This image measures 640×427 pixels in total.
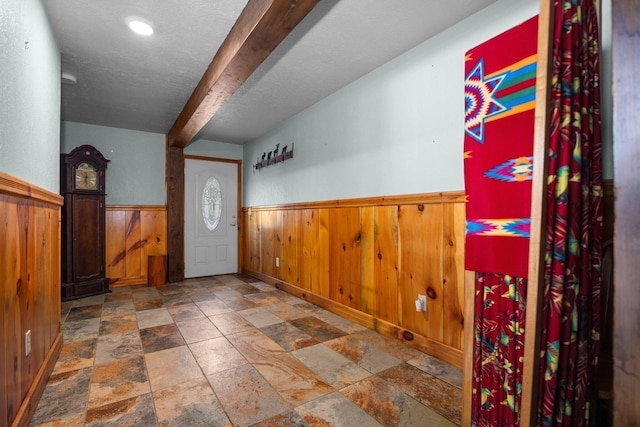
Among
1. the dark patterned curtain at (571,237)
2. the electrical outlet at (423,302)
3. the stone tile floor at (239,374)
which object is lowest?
the stone tile floor at (239,374)

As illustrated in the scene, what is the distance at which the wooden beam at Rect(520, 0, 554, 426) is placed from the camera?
3.07ft

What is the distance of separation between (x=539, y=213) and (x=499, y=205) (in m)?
0.30

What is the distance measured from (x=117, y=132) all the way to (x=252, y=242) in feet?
8.28

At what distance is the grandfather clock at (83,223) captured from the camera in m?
3.71

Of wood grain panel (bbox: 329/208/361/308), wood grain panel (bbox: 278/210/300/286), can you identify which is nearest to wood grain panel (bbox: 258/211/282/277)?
wood grain panel (bbox: 278/210/300/286)

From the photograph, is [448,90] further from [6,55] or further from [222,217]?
[222,217]

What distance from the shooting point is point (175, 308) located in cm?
325

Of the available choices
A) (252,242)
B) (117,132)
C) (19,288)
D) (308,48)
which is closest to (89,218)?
(117,132)

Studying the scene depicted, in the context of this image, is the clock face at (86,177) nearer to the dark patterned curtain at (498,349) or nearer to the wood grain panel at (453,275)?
the wood grain panel at (453,275)

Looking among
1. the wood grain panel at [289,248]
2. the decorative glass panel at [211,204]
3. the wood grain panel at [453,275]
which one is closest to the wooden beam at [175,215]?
the decorative glass panel at [211,204]

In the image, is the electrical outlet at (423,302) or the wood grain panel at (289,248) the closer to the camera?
the electrical outlet at (423,302)

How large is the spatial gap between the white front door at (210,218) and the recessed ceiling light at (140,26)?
2.98 m

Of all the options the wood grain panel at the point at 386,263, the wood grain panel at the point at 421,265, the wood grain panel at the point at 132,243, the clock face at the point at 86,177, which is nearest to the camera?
the wood grain panel at the point at 421,265

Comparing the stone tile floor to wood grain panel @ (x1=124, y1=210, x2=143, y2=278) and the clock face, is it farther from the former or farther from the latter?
the clock face
